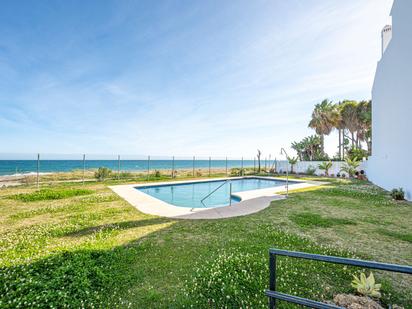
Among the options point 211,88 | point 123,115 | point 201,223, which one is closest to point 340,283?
point 201,223

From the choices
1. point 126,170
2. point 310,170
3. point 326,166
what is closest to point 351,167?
point 326,166

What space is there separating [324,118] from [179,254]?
24.3 m

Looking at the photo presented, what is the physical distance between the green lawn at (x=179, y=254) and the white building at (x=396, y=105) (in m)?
3.10

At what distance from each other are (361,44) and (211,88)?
27.5 ft

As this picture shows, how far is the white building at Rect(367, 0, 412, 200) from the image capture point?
7.56 meters

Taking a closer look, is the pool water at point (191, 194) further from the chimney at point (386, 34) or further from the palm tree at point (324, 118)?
the palm tree at point (324, 118)

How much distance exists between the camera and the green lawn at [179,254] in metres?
2.24

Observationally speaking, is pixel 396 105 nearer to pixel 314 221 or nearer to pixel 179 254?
pixel 314 221

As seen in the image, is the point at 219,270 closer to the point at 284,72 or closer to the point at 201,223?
the point at 201,223

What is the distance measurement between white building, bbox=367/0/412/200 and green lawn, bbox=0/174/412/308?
3.10 m

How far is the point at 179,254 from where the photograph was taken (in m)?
3.29

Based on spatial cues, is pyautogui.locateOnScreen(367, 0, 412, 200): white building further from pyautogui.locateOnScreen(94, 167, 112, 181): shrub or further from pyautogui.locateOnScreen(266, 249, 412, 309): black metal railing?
pyautogui.locateOnScreen(94, 167, 112, 181): shrub

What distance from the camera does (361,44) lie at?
9.06 meters

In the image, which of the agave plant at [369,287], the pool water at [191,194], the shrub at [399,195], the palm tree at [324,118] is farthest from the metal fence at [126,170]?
the shrub at [399,195]
